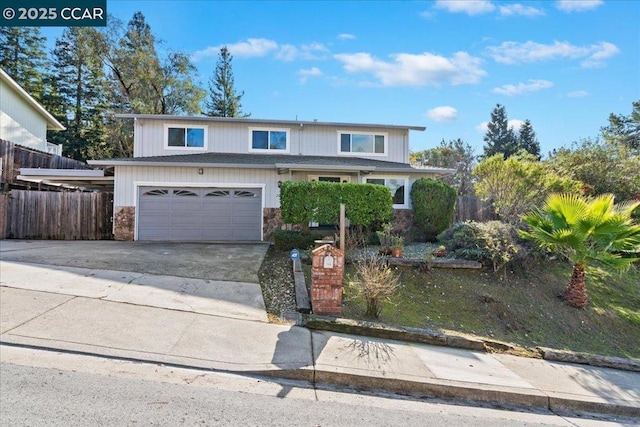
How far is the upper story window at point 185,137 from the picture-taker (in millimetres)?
15258

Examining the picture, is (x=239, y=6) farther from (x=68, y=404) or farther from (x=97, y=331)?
(x=68, y=404)

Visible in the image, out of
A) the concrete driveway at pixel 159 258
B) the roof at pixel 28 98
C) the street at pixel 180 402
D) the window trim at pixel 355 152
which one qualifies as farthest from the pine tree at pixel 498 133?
the street at pixel 180 402

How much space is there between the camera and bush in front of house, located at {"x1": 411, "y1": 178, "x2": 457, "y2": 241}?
13.5 m

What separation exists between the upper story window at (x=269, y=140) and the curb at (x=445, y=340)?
37.2ft

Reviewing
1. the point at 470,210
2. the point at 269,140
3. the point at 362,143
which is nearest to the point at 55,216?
the point at 269,140

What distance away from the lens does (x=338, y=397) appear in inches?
151

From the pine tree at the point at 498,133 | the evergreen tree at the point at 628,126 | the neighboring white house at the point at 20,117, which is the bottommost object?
the neighboring white house at the point at 20,117

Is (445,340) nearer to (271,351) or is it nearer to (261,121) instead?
(271,351)

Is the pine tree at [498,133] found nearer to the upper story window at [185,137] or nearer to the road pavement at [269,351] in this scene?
the upper story window at [185,137]

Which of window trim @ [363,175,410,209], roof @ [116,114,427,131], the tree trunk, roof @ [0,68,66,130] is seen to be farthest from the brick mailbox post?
roof @ [0,68,66,130]

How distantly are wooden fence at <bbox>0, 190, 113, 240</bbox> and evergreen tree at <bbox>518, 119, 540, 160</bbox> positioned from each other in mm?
41735

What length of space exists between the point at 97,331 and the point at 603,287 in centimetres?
1124

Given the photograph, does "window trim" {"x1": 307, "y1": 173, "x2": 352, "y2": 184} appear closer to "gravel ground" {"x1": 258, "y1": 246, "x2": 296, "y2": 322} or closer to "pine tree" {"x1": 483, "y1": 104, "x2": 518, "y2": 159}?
"gravel ground" {"x1": 258, "y1": 246, "x2": 296, "y2": 322}

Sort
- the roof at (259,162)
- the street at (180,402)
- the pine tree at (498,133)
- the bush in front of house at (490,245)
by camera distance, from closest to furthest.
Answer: the street at (180,402)
the bush in front of house at (490,245)
the roof at (259,162)
the pine tree at (498,133)
